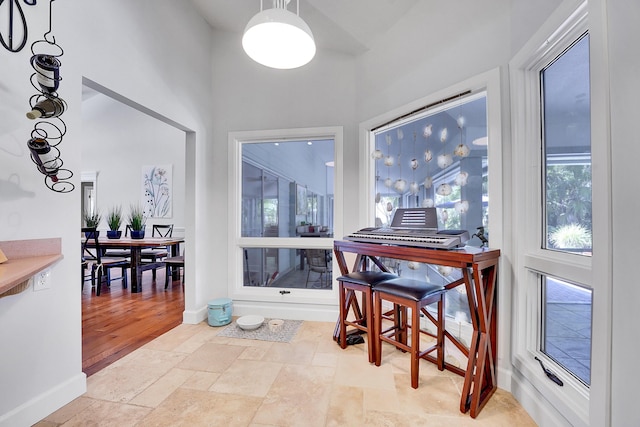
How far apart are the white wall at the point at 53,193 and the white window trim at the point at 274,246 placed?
1089 mm

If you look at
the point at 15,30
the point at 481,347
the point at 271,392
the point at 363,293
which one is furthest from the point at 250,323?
the point at 15,30

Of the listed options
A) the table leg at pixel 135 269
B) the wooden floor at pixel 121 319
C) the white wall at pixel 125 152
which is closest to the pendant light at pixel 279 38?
the wooden floor at pixel 121 319

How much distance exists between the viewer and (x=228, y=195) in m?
3.40

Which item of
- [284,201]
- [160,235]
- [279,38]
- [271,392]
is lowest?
[271,392]

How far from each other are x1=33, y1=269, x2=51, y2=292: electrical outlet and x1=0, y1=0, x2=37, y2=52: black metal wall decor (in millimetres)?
1233

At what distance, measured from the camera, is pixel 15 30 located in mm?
1577

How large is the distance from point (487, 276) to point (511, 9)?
1733 millimetres

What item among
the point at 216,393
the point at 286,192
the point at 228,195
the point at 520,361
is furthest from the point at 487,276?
the point at 228,195

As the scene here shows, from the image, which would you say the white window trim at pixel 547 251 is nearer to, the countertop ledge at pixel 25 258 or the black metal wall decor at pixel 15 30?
the countertop ledge at pixel 25 258

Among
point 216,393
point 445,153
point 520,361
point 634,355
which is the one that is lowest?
point 216,393

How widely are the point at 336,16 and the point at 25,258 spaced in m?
2.92

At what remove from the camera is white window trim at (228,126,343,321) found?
10.5 ft

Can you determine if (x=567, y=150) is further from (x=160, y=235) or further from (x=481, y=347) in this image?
(x=160, y=235)

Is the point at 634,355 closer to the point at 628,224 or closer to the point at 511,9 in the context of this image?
the point at 628,224
